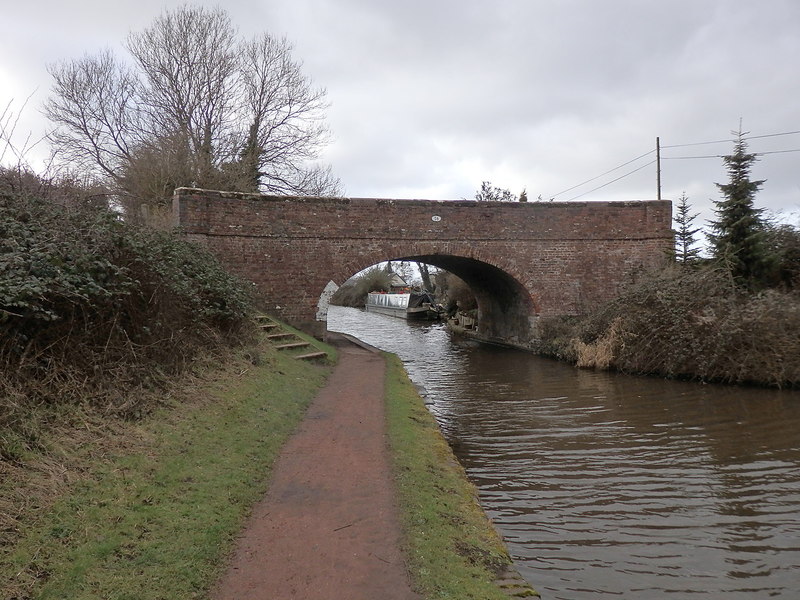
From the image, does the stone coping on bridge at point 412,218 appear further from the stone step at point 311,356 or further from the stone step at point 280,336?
the stone step at point 311,356

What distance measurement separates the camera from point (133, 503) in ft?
12.8

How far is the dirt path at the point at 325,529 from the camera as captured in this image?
3230 mm

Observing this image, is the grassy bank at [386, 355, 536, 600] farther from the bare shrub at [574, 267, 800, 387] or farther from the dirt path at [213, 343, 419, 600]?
the bare shrub at [574, 267, 800, 387]

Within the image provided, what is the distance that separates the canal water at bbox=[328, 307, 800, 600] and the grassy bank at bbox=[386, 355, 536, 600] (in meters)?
0.42

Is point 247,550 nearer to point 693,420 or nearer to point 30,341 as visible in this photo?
point 30,341

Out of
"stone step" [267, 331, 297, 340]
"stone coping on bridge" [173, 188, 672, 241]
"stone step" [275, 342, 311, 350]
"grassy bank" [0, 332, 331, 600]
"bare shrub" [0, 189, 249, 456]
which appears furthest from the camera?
"stone coping on bridge" [173, 188, 672, 241]

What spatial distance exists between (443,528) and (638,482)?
10.4 ft

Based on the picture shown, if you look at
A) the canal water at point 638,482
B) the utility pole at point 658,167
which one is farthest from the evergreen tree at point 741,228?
the utility pole at point 658,167

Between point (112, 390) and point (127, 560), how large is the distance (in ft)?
8.34

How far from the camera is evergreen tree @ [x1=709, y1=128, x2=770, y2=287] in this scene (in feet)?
46.8

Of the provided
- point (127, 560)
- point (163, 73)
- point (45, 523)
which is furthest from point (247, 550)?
point (163, 73)

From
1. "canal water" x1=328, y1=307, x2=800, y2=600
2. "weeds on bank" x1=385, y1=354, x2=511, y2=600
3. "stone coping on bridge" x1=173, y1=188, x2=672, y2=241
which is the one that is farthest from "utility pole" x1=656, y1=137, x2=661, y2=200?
"weeds on bank" x1=385, y1=354, x2=511, y2=600

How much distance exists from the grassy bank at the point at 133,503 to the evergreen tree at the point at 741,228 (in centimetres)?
1311

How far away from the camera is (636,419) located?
9.12 m
